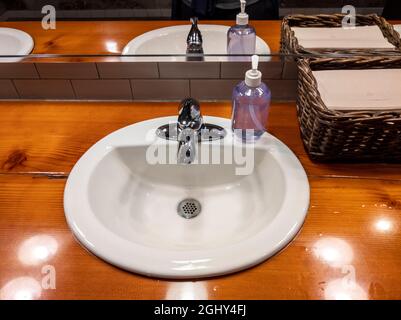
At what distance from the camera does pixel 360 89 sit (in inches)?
30.0

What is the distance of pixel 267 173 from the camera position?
79 cm

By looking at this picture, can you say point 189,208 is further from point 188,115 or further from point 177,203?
point 188,115

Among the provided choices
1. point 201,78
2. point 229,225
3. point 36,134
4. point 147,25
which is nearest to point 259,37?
point 201,78

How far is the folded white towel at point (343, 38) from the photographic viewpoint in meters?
0.85

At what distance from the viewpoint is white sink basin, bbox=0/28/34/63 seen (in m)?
0.96

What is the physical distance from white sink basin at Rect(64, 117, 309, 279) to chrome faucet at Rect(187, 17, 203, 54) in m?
0.22

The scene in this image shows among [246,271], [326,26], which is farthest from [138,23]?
[246,271]

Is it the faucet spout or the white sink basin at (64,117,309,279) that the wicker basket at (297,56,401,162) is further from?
the faucet spout

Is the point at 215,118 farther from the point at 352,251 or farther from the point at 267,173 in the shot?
the point at 352,251

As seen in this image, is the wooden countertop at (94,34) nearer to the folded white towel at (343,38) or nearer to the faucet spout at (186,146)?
the folded white towel at (343,38)

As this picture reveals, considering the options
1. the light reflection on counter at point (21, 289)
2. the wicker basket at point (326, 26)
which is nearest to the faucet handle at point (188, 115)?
the wicker basket at point (326, 26)

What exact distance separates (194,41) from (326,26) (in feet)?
1.22

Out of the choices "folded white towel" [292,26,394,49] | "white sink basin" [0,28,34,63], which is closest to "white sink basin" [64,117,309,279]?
"folded white towel" [292,26,394,49]

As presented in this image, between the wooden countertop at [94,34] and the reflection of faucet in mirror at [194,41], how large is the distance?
37mm
